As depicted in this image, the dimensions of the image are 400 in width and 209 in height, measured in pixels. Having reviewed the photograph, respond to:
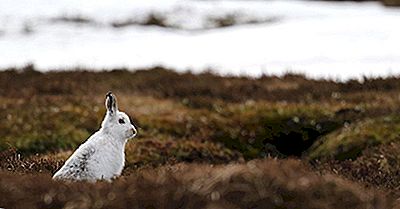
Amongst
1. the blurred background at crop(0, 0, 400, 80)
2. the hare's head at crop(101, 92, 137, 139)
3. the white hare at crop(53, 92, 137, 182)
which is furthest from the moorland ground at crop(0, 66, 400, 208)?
the blurred background at crop(0, 0, 400, 80)

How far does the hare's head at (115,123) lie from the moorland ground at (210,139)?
0.50 metres

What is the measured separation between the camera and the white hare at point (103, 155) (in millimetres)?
10211

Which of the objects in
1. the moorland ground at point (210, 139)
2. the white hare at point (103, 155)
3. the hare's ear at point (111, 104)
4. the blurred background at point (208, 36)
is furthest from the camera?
the blurred background at point (208, 36)

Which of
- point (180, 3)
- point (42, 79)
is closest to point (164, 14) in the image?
point (180, 3)

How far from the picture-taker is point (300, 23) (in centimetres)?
4388

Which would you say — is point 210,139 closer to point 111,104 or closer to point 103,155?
point 111,104

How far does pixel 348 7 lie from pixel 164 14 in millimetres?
11049

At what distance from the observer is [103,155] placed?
1065 cm

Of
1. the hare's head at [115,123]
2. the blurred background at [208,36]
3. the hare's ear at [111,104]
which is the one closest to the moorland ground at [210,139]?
the hare's head at [115,123]

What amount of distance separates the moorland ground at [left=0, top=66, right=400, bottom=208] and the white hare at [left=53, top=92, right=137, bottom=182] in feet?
1.15

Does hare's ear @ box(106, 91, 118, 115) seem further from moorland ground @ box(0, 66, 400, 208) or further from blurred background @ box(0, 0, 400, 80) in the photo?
blurred background @ box(0, 0, 400, 80)

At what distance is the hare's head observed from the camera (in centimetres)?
1130

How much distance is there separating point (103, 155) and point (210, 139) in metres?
9.71

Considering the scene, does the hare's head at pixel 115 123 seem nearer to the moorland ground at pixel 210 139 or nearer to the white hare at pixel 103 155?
the white hare at pixel 103 155
